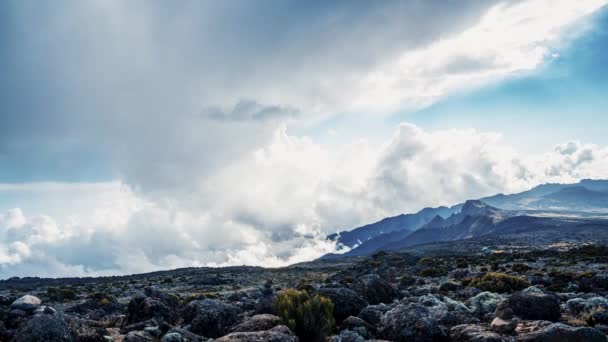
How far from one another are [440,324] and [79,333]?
13504 mm

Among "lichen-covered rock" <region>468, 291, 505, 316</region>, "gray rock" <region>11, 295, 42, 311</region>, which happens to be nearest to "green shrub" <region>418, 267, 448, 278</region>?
"lichen-covered rock" <region>468, 291, 505, 316</region>

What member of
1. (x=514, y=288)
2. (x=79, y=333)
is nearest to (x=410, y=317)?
(x=79, y=333)

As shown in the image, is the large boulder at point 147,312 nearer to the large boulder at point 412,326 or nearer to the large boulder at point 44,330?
the large boulder at point 44,330

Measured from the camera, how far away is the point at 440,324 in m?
15.0

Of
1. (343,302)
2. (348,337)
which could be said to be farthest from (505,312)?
(343,302)

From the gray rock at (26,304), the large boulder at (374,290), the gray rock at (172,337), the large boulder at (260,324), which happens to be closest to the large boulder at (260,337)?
the large boulder at (260,324)

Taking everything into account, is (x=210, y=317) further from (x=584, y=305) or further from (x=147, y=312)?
(x=584, y=305)

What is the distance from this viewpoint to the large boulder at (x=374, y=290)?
24.8m

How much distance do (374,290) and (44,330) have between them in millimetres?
18979

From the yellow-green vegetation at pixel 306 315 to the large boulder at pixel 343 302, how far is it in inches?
115

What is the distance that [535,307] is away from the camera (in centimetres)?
1584

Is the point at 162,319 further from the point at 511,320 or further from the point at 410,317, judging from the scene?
the point at 511,320

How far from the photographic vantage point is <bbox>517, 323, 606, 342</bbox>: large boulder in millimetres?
11453

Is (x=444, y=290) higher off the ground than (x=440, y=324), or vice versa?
(x=440, y=324)
